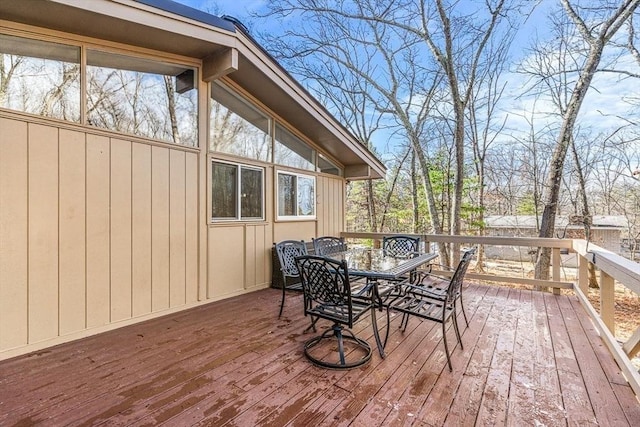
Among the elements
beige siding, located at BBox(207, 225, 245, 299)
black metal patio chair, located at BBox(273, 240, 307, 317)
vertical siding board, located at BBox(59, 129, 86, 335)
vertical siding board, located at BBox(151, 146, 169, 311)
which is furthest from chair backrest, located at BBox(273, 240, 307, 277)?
vertical siding board, located at BBox(59, 129, 86, 335)

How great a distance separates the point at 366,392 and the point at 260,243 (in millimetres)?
3300

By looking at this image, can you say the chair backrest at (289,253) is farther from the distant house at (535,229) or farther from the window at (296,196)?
the distant house at (535,229)

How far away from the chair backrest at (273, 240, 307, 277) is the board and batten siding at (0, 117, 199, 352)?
119cm

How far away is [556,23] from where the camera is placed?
809 centimetres

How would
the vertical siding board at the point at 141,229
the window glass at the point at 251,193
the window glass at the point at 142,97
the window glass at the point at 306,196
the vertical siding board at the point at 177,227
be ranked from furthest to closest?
the window glass at the point at 306,196 < the window glass at the point at 251,193 < the vertical siding board at the point at 177,227 < the vertical siding board at the point at 141,229 < the window glass at the point at 142,97

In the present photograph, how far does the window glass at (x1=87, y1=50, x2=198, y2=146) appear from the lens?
3234 millimetres

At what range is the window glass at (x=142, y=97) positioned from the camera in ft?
10.6

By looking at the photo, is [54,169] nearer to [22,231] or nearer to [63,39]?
[22,231]

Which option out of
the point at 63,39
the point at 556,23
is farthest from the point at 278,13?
A: the point at 556,23

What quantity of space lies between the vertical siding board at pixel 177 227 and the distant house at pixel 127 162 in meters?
0.01

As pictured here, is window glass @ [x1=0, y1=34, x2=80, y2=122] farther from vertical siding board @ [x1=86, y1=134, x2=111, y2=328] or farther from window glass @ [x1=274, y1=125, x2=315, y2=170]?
window glass @ [x1=274, y1=125, x2=315, y2=170]

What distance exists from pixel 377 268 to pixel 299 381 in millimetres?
1213

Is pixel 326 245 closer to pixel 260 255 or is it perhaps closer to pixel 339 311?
pixel 260 255

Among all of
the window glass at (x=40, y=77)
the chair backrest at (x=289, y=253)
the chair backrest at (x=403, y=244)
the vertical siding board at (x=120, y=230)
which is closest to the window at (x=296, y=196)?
the chair backrest at (x=289, y=253)
